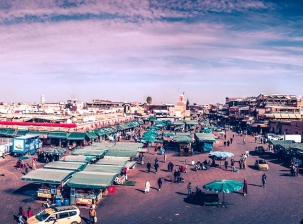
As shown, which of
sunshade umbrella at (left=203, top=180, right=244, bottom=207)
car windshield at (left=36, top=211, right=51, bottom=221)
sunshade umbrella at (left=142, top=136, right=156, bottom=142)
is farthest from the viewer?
sunshade umbrella at (left=142, top=136, right=156, bottom=142)

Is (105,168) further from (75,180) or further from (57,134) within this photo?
(57,134)

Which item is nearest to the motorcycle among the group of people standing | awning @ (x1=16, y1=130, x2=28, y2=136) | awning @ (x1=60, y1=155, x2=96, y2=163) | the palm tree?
the group of people standing

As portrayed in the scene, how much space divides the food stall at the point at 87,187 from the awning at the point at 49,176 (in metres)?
0.79

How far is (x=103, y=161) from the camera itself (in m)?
25.4

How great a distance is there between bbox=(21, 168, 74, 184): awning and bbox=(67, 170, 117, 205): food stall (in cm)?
79

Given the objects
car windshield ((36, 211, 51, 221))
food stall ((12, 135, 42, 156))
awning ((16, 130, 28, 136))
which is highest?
awning ((16, 130, 28, 136))

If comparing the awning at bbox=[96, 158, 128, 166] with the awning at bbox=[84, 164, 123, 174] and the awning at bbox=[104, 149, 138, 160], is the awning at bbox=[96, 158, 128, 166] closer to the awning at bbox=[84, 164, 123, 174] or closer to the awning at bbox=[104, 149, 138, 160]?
the awning at bbox=[84, 164, 123, 174]

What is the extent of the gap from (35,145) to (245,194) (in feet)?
87.4

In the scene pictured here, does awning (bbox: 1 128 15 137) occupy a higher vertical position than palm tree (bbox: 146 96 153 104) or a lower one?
lower

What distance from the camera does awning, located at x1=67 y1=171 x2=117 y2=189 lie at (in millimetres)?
18375

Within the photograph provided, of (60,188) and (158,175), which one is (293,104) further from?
(60,188)

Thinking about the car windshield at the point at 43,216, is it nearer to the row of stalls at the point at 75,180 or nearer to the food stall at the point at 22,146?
the row of stalls at the point at 75,180

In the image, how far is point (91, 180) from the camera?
18922mm

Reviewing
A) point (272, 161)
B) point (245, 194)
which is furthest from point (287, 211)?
point (272, 161)
